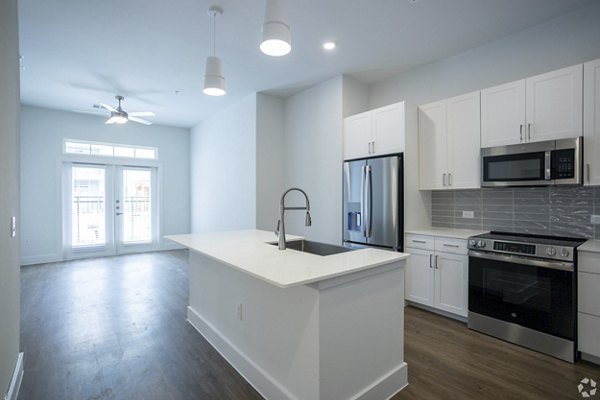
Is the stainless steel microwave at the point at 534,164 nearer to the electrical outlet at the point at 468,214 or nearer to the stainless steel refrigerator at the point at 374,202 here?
the electrical outlet at the point at 468,214

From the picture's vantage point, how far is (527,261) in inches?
98.2

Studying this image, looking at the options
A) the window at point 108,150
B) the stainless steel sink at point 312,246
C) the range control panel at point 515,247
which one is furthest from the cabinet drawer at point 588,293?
the window at point 108,150

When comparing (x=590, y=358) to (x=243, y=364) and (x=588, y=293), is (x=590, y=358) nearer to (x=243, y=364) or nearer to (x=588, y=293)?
(x=588, y=293)

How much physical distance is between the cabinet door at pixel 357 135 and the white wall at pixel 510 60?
2.42ft

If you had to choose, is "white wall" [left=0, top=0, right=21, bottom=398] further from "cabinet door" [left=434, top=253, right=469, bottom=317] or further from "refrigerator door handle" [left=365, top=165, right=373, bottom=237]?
"cabinet door" [left=434, top=253, right=469, bottom=317]

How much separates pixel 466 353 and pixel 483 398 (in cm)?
58

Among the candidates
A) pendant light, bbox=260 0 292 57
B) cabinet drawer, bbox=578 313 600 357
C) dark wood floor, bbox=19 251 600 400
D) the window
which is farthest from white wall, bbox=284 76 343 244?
→ the window

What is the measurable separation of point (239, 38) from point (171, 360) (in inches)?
125

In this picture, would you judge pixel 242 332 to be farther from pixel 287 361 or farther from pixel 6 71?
pixel 6 71

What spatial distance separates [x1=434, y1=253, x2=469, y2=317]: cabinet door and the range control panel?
346 mm

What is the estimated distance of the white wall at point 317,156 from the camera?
4.20 metres

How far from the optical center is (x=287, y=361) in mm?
1812

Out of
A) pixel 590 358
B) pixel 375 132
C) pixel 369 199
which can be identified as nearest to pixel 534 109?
pixel 375 132

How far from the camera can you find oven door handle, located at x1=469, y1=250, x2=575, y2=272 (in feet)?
7.55
